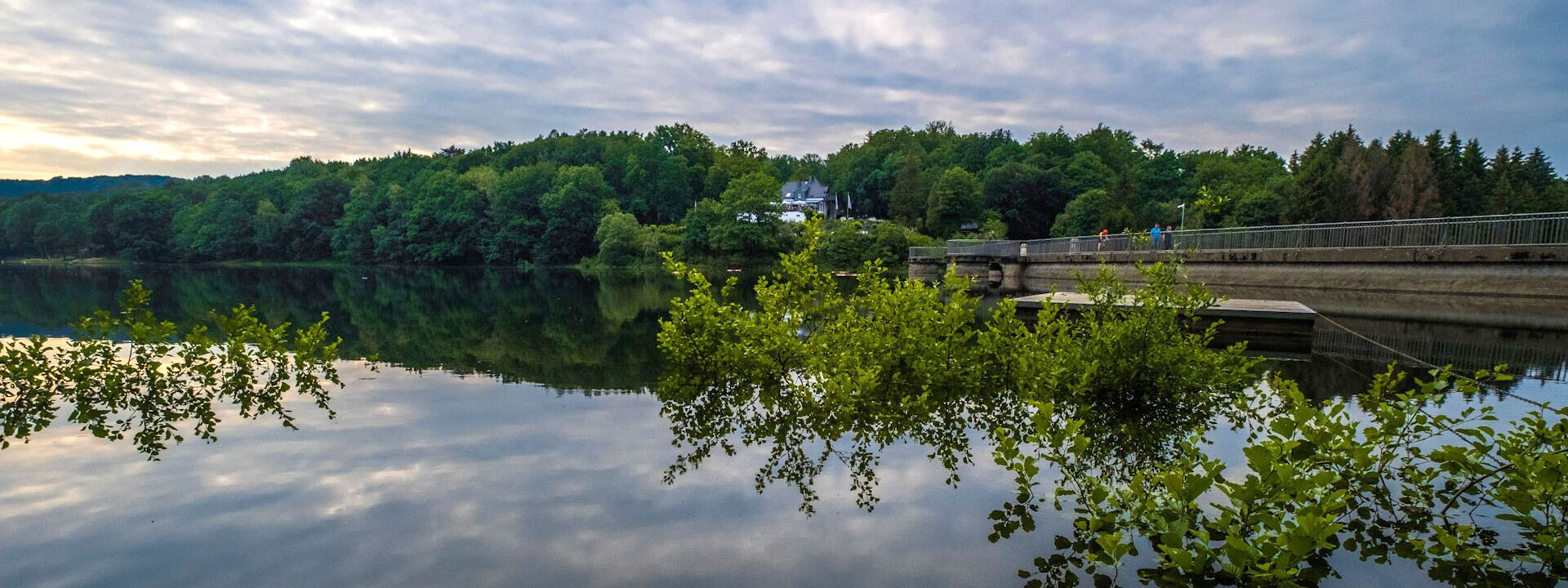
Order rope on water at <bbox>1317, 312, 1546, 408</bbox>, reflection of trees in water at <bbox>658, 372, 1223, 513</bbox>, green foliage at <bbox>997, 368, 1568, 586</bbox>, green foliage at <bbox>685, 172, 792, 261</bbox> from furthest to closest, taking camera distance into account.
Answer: green foliage at <bbox>685, 172, 792, 261</bbox>
rope on water at <bbox>1317, 312, 1546, 408</bbox>
reflection of trees in water at <bbox>658, 372, 1223, 513</bbox>
green foliage at <bbox>997, 368, 1568, 586</bbox>

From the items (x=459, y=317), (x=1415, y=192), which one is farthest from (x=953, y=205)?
(x=459, y=317)

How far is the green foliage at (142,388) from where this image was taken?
8.91 m

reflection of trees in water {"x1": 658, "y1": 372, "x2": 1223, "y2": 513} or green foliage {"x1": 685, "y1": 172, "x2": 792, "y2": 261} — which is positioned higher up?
green foliage {"x1": 685, "y1": 172, "x2": 792, "y2": 261}

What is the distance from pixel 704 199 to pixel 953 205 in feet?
95.0

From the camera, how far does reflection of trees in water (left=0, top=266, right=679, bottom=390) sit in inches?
582

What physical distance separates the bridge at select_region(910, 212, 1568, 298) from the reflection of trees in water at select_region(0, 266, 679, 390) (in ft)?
42.5

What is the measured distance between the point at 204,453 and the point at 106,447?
3.95 feet

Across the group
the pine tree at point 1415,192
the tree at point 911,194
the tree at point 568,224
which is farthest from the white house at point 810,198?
the pine tree at point 1415,192

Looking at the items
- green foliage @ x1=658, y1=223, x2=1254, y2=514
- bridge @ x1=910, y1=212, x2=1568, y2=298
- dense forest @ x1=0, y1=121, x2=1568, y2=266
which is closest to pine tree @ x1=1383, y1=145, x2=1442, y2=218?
dense forest @ x1=0, y1=121, x2=1568, y2=266

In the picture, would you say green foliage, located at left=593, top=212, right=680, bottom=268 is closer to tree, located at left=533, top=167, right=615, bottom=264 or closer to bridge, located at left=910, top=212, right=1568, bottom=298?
tree, located at left=533, top=167, right=615, bottom=264

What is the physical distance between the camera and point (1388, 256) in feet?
91.7

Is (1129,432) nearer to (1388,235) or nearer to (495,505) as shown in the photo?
(495,505)

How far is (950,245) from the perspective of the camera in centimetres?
5481

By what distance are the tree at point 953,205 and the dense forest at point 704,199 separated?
0.69 feet
